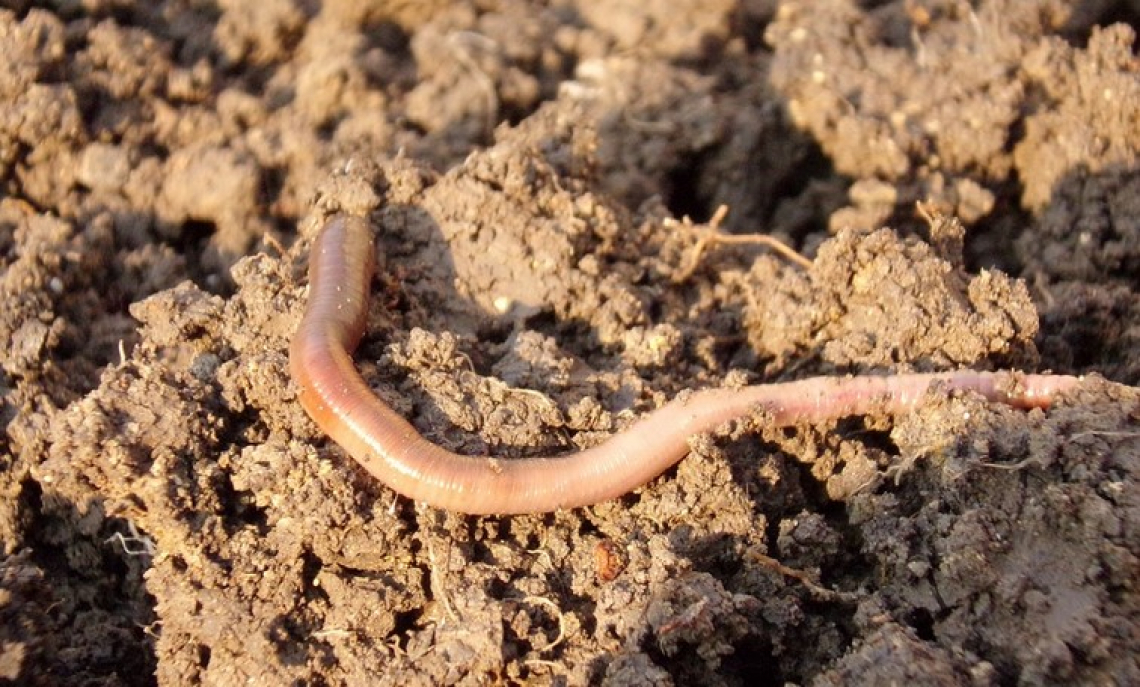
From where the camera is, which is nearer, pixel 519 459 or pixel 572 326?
pixel 519 459

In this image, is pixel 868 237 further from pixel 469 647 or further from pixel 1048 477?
pixel 469 647

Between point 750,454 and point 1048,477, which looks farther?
point 750,454

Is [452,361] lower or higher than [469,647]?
higher

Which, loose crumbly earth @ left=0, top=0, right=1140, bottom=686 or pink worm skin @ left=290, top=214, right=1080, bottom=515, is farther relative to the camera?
pink worm skin @ left=290, top=214, right=1080, bottom=515

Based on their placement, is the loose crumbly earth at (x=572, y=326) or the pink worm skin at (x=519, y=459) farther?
the pink worm skin at (x=519, y=459)

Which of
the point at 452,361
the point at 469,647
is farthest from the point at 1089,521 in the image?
the point at 452,361
